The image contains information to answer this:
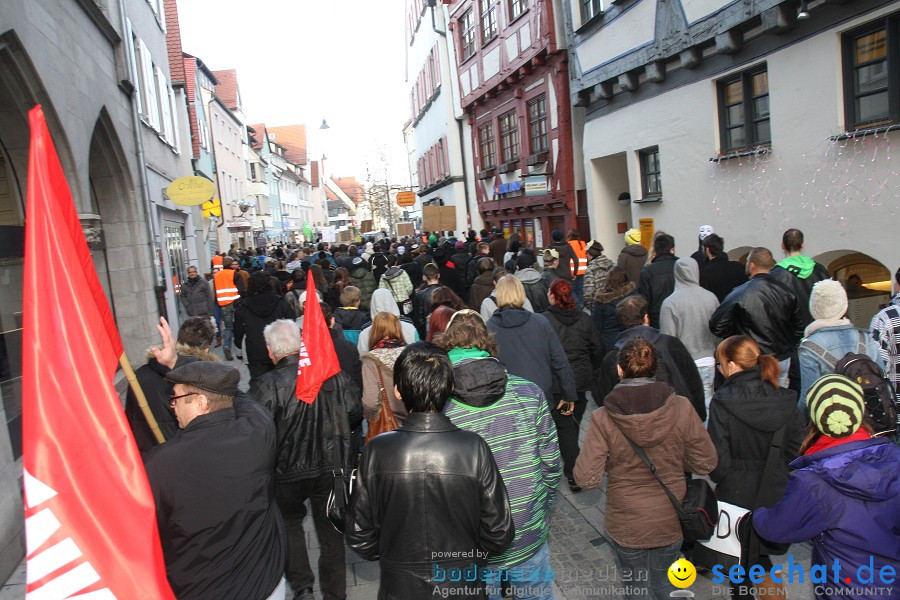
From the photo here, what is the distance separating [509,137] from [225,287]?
12.1m

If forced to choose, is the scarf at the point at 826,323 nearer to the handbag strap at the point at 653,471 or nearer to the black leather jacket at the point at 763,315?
the black leather jacket at the point at 763,315

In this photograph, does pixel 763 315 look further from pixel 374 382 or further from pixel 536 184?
pixel 536 184

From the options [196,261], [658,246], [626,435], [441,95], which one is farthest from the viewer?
[441,95]

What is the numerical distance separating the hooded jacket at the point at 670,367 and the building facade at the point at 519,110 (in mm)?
13067

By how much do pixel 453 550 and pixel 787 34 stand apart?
29.1 feet

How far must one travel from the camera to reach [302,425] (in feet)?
13.5

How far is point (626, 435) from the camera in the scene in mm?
3314

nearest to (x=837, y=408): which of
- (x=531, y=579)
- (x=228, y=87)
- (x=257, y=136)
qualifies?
(x=531, y=579)

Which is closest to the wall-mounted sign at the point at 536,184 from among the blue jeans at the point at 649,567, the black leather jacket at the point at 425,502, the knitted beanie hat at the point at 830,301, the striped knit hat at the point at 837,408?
the knitted beanie hat at the point at 830,301

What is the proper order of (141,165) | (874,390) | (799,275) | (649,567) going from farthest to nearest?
(141,165)
(799,275)
(874,390)
(649,567)

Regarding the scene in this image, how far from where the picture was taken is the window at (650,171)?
13516 millimetres

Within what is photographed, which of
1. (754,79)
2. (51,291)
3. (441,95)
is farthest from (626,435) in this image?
(441,95)

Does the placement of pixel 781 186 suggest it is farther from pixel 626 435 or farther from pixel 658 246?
pixel 626 435

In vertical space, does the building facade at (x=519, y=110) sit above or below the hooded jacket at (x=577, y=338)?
above
